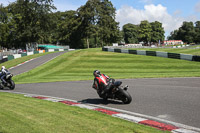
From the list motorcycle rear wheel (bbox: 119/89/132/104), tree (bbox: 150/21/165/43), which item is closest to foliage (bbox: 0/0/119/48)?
tree (bbox: 150/21/165/43)

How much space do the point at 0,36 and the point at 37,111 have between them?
6904 centimetres

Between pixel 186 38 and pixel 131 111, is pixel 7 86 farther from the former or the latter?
pixel 186 38

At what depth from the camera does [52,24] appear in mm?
64875

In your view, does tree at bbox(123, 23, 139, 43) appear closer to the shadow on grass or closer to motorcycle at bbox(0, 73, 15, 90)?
motorcycle at bbox(0, 73, 15, 90)

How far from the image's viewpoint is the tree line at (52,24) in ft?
205

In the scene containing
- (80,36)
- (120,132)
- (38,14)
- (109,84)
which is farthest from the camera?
(80,36)

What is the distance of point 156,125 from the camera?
6.04 metres

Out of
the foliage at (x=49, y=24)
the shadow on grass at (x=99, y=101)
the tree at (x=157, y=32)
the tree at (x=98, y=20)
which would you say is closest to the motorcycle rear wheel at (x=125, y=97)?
the shadow on grass at (x=99, y=101)

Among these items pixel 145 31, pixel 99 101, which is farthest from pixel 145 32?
pixel 99 101

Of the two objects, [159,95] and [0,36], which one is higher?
[0,36]

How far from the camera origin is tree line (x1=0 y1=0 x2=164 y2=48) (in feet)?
205

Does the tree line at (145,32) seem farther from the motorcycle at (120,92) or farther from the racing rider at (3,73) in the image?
the motorcycle at (120,92)

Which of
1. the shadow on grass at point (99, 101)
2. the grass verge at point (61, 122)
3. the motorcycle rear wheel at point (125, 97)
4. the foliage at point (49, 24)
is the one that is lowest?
the shadow on grass at point (99, 101)

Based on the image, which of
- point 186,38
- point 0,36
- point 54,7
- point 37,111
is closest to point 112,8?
point 54,7
